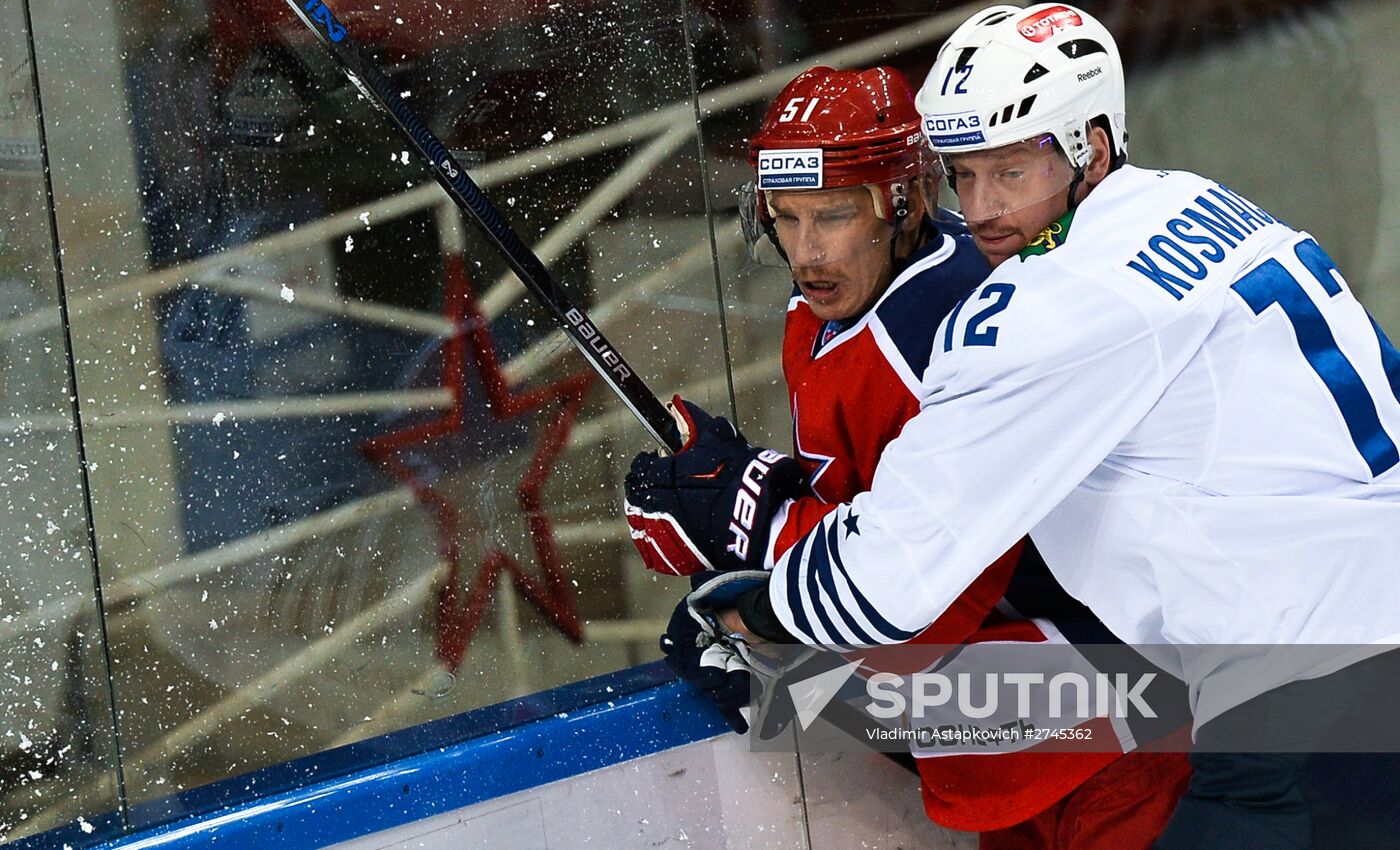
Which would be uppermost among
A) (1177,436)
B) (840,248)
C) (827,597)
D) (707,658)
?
(840,248)

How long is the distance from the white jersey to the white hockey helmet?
0.38ft

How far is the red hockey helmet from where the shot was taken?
1.75 metres

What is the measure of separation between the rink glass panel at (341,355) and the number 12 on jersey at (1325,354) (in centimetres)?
124

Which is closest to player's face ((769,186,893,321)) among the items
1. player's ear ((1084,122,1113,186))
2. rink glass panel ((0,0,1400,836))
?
player's ear ((1084,122,1113,186))

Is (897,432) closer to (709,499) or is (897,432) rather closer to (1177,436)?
(709,499)

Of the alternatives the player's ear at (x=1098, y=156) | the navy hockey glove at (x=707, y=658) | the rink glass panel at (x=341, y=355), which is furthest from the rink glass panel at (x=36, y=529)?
the player's ear at (x=1098, y=156)

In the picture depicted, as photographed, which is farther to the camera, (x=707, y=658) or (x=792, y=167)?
(x=707, y=658)

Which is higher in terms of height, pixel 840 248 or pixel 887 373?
pixel 840 248

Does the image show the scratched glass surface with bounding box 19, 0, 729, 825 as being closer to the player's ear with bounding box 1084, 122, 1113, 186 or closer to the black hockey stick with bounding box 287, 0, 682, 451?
the black hockey stick with bounding box 287, 0, 682, 451

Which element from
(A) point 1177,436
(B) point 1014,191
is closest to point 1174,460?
(A) point 1177,436

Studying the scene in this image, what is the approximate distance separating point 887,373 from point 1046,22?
0.44 m

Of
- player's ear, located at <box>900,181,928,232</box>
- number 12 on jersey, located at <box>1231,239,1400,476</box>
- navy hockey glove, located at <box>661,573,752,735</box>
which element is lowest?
navy hockey glove, located at <box>661,573,752,735</box>

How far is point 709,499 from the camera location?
179 centimetres

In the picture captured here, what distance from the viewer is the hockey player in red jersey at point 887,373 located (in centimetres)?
172
